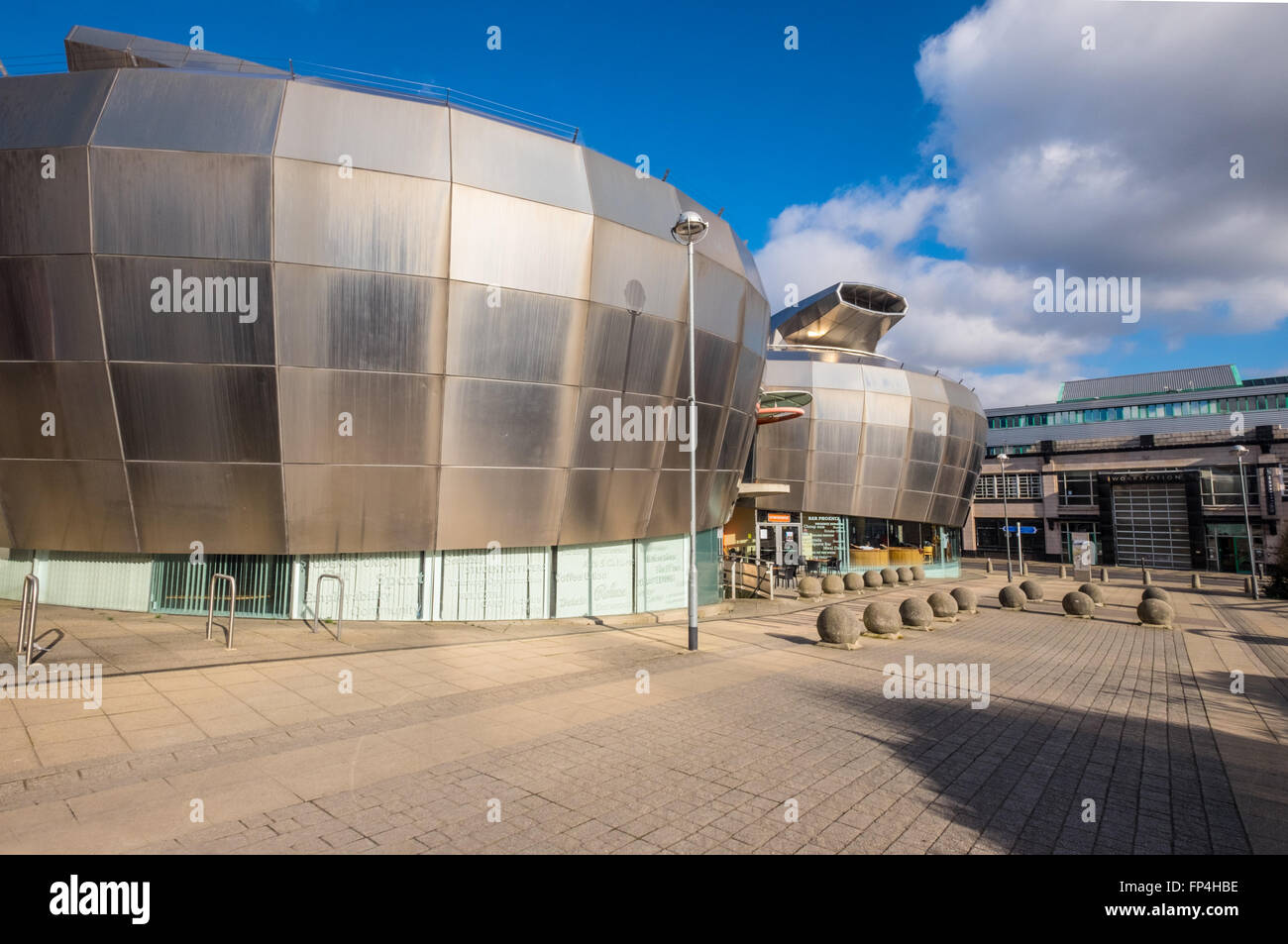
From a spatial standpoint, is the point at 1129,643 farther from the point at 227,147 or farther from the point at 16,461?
the point at 16,461

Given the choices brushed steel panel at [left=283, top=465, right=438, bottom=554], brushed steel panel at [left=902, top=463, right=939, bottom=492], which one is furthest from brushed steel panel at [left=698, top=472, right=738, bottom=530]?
brushed steel panel at [left=902, top=463, right=939, bottom=492]

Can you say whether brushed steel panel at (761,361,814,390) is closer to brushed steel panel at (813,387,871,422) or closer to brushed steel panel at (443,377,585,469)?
brushed steel panel at (813,387,871,422)

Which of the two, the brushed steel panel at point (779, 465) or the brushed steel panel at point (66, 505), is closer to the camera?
the brushed steel panel at point (66, 505)

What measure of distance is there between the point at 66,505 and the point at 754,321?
63.4 ft

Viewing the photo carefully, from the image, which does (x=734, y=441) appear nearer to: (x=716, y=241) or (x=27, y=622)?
(x=716, y=241)

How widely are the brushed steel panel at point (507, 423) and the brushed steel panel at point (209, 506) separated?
3990 millimetres

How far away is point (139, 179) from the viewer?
1275cm

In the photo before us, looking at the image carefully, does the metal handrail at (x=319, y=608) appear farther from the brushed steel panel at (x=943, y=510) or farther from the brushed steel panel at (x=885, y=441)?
the brushed steel panel at (x=943, y=510)

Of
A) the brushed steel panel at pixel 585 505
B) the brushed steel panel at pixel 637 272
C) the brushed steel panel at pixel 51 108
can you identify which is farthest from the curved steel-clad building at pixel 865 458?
the brushed steel panel at pixel 51 108

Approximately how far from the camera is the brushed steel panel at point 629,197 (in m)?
16.0

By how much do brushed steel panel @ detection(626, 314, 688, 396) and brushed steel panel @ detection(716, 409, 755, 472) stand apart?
11.0 feet

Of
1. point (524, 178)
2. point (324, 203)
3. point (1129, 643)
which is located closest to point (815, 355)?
point (1129, 643)

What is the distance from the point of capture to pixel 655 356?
56.3 feet

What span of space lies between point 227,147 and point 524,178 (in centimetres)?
619
